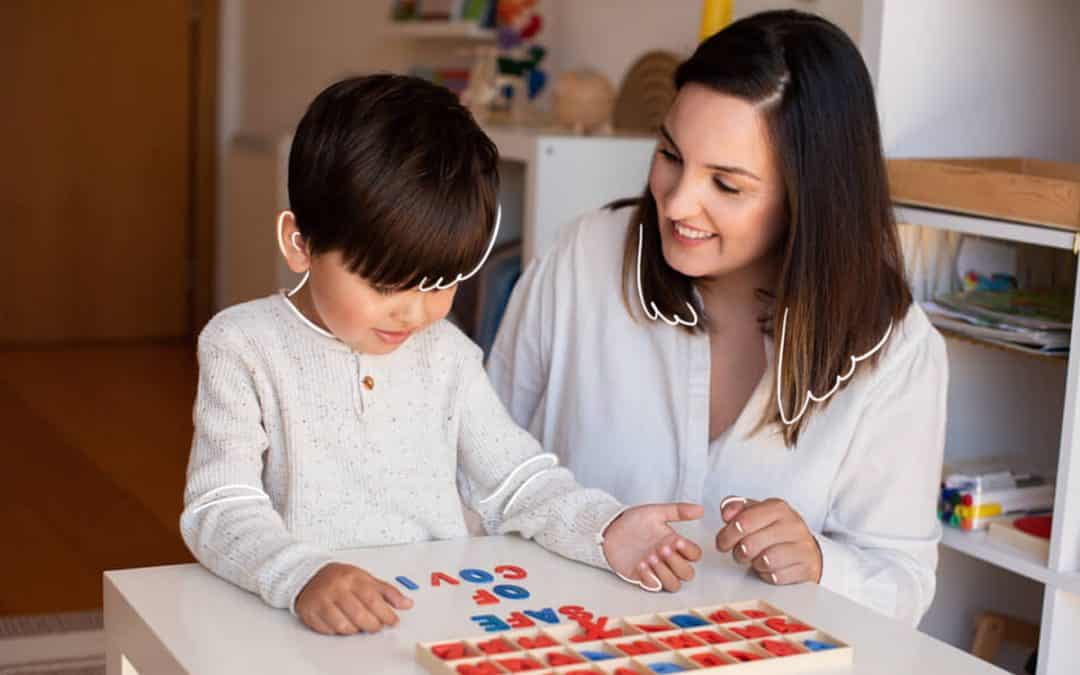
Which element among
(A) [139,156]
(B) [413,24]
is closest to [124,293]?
(A) [139,156]

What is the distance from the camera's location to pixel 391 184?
1.10 m

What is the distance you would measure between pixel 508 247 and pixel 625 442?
4.55 feet

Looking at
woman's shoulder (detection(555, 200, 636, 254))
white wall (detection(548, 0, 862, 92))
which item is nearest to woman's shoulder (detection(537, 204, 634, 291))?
woman's shoulder (detection(555, 200, 636, 254))

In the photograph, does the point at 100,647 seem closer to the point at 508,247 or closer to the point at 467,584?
the point at 508,247

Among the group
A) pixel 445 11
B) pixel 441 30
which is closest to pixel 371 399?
pixel 441 30

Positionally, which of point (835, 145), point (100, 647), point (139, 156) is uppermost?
point (835, 145)

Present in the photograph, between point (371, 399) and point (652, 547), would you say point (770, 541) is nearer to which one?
point (652, 547)

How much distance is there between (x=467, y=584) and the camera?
3.56ft

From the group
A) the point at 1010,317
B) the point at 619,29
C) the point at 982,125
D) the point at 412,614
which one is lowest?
the point at 412,614

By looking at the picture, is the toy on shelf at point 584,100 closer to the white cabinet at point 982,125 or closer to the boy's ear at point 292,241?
the white cabinet at point 982,125

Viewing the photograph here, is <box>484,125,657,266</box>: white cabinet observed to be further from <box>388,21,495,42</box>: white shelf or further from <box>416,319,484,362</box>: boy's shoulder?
<box>416,319,484,362</box>: boy's shoulder

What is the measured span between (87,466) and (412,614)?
8.97ft

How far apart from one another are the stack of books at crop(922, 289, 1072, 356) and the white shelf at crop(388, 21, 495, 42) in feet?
6.69

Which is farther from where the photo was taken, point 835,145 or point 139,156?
point 139,156
